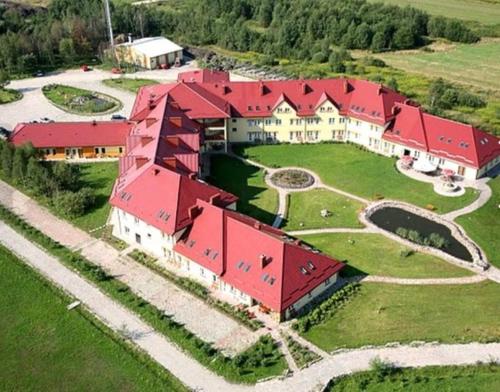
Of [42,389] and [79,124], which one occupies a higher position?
[79,124]

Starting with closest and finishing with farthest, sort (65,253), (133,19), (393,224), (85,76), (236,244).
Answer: (236,244), (65,253), (393,224), (85,76), (133,19)

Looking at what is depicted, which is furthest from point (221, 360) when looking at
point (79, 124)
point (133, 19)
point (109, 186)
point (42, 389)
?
point (133, 19)

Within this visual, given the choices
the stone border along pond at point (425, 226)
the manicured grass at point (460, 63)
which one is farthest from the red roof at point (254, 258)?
the manicured grass at point (460, 63)

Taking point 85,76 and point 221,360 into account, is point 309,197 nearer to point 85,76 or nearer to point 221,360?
point 221,360

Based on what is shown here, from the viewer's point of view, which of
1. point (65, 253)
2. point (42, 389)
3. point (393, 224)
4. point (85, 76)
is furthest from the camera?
point (85, 76)

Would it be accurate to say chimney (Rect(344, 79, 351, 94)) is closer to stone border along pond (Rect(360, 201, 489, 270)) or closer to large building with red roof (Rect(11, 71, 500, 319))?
large building with red roof (Rect(11, 71, 500, 319))

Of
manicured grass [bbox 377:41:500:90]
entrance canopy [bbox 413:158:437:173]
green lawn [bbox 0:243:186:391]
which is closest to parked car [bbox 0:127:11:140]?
green lawn [bbox 0:243:186:391]

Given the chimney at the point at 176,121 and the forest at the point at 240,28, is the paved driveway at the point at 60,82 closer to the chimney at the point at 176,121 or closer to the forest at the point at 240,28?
the forest at the point at 240,28
